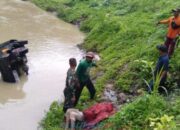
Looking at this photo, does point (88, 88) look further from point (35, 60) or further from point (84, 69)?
point (35, 60)

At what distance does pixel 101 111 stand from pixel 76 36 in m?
10.1

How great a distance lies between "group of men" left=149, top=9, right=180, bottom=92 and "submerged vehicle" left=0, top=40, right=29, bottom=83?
514 cm

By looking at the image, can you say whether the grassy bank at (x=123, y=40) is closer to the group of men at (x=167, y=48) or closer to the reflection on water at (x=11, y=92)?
the group of men at (x=167, y=48)

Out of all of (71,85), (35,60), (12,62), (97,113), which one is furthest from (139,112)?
(35,60)

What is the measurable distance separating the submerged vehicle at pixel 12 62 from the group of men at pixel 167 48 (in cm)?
514

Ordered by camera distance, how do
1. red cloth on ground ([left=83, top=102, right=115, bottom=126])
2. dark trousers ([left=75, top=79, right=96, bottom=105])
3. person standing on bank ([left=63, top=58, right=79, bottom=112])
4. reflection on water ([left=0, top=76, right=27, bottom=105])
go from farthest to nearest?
reflection on water ([left=0, top=76, right=27, bottom=105]) → dark trousers ([left=75, top=79, right=96, bottom=105]) → person standing on bank ([left=63, top=58, right=79, bottom=112]) → red cloth on ground ([left=83, top=102, right=115, bottom=126])

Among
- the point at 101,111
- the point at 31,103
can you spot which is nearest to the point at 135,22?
the point at 31,103

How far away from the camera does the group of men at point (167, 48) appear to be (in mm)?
9172

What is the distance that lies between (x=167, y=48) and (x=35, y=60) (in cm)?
640

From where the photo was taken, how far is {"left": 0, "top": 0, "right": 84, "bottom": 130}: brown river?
11.0 meters

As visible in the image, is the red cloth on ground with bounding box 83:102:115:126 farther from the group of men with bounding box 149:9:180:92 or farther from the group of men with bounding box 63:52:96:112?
the group of men with bounding box 149:9:180:92

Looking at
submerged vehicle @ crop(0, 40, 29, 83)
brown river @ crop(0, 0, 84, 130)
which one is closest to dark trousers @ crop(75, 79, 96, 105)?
brown river @ crop(0, 0, 84, 130)

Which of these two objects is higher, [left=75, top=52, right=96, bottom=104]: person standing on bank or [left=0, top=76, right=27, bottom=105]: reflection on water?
[left=75, top=52, right=96, bottom=104]: person standing on bank

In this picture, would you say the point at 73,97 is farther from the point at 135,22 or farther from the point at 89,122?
the point at 135,22
